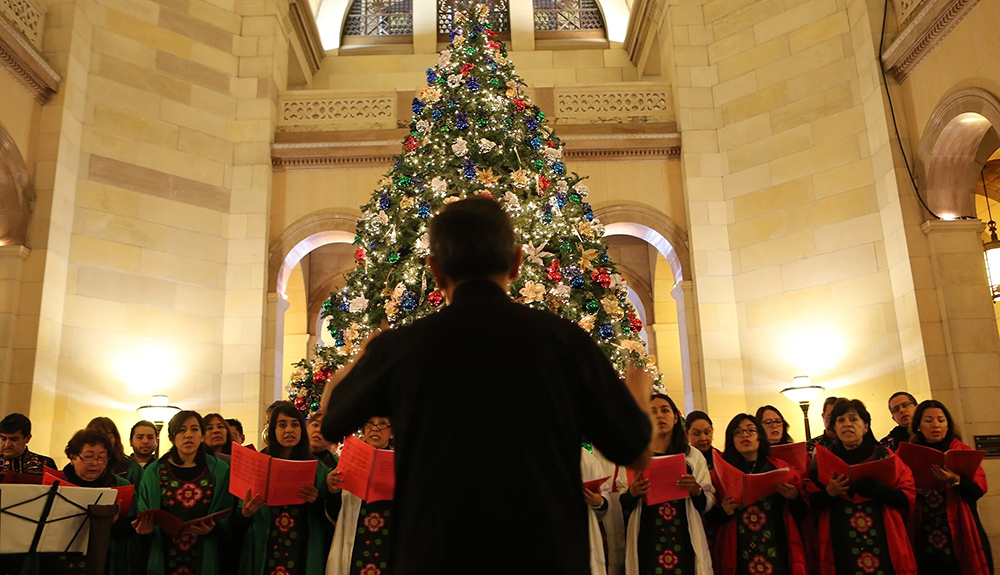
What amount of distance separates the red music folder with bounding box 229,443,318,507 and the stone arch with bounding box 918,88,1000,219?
22.6 feet

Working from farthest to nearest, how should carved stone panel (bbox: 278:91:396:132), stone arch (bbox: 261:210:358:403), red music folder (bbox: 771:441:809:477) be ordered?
carved stone panel (bbox: 278:91:396:132) < stone arch (bbox: 261:210:358:403) < red music folder (bbox: 771:441:809:477)

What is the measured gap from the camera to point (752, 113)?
391 inches

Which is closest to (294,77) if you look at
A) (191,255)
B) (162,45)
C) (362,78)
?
(362,78)

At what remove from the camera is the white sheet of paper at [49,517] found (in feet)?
11.6

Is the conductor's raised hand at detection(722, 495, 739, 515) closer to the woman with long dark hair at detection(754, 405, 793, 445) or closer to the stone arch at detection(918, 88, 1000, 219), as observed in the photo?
the woman with long dark hair at detection(754, 405, 793, 445)

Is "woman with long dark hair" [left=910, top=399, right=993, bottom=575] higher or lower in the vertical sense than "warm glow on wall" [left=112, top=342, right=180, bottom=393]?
lower

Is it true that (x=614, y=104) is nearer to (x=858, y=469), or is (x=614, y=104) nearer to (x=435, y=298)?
(x=435, y=298)

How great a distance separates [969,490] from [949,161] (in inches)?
188

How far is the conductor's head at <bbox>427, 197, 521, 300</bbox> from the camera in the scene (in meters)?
1.59

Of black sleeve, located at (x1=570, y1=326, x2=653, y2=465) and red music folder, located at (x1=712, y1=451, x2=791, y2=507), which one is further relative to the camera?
red music folder, located at (x1=712, y1=451, x2=791, y2=507)

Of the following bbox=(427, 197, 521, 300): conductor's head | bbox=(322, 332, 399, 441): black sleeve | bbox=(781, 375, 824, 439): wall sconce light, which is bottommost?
bbox=(322, 332, 399, 441): black sleeve

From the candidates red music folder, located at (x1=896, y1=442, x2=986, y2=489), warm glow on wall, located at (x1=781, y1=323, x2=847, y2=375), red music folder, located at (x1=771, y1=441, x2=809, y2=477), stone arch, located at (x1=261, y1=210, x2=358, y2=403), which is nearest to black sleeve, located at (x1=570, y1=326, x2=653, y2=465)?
red music folder, located at (x1=771, y1=441, x2=809, y2=477)

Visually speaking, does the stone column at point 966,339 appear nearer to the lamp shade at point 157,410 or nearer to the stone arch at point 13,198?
the lamp shade at point 157,410

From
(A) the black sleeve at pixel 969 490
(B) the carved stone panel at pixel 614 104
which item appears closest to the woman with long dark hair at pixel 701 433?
(A) the black sleeve at pixel 969 490
